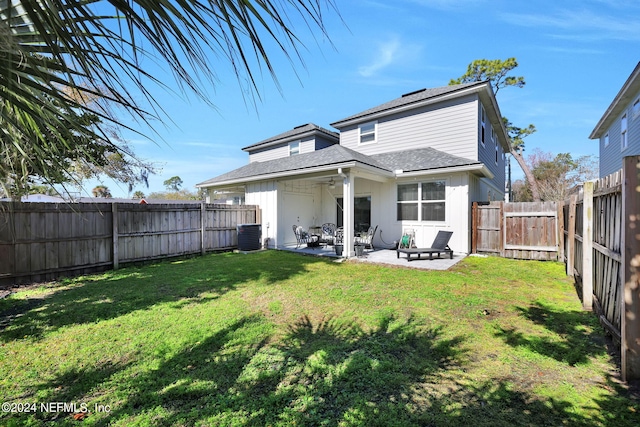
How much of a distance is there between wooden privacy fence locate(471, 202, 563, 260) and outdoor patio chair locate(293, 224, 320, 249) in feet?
19.9

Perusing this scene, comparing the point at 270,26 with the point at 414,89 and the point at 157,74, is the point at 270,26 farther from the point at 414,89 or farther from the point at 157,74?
the point at 414,89

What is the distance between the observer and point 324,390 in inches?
105

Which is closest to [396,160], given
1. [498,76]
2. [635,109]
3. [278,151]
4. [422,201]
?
[422,201]

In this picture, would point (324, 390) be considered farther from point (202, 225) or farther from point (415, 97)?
point (415, 97)

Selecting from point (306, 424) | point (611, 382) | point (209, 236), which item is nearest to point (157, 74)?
point (306, 424)

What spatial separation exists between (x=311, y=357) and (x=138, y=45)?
325cm

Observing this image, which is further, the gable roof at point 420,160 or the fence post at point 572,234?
the gable roof at point 420,160

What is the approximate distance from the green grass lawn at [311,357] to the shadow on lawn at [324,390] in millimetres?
13

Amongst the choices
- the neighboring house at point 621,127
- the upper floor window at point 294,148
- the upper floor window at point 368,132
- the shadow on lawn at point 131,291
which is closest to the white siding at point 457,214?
the upper floor window at point 368,132

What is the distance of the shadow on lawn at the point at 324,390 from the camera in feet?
7.47

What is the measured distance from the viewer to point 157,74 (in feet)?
3.93

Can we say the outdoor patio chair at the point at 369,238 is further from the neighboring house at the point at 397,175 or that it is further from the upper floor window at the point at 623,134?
the upper floor window at the point at 623,134

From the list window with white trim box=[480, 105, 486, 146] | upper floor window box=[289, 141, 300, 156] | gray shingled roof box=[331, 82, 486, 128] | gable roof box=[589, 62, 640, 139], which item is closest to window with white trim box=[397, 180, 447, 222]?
window with white trim box=[480, 105, 486, 146]

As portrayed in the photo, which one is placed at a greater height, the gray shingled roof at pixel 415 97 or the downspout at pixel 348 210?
the gray shingled roof at pixel 415 97
